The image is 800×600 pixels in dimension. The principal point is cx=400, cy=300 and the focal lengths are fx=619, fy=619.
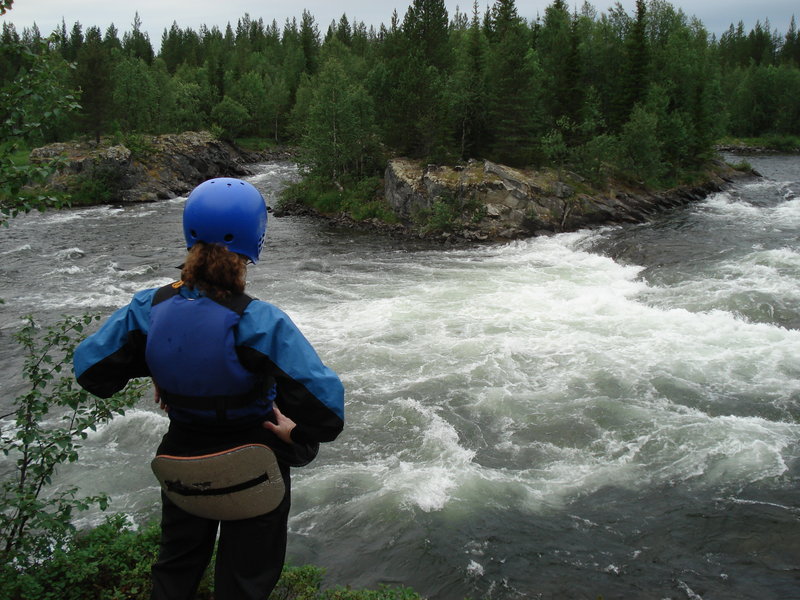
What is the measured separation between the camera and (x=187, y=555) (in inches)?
123

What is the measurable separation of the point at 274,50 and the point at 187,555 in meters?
103

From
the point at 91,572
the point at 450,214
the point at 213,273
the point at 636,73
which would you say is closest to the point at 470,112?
the point at 450,214

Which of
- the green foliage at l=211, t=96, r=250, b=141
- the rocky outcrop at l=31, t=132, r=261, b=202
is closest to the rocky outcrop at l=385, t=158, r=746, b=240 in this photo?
the rocky outcrop at l=31, t=132, r=261, b=202

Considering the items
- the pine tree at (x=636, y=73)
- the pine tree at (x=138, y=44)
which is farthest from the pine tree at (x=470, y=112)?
the pine tree at (x=138, y=44)

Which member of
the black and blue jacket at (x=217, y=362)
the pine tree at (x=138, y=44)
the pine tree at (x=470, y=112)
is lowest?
the black and blue jacket at (x=217, y=362)

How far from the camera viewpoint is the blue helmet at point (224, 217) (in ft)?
9.29

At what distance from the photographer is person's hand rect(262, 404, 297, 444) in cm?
285

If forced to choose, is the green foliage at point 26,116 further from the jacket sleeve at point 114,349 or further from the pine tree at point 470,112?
the pine tree at point 470,112

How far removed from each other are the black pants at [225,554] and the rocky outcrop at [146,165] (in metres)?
35.0

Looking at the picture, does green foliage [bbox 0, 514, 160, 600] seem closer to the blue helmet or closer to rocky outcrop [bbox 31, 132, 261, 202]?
the blue helmet

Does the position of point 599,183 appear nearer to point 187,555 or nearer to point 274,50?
point 187,555

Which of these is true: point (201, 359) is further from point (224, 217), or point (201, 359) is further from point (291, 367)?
point (224, 217)

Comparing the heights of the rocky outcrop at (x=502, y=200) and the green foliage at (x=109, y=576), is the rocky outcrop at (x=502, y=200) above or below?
above

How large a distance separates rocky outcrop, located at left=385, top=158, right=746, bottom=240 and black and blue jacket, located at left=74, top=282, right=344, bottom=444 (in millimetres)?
24297
